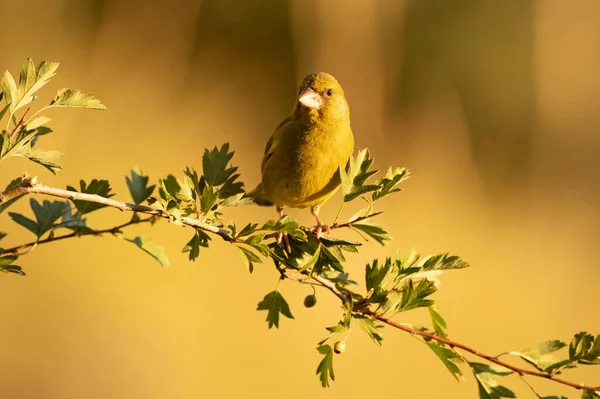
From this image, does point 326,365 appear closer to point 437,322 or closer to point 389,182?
point 437,322

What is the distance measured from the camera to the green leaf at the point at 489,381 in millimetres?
1687

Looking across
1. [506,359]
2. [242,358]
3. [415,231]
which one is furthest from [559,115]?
[242,358]

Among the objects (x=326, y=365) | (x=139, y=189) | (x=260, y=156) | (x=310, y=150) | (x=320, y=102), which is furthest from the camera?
(x=260, y=156)

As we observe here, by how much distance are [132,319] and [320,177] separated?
143 inches

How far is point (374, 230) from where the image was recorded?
1.78m

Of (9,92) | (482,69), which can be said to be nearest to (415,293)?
(9,92)

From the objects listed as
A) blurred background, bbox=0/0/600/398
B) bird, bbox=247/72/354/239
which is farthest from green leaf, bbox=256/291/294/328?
blurred background, bbox=0/0/600/398

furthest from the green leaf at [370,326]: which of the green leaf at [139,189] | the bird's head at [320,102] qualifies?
the bird's head at [320,102]

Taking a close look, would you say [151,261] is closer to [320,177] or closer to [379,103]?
[379,103]

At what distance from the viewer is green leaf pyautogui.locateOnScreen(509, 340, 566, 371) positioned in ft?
5.64

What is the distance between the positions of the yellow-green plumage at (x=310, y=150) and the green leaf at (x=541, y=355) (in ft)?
3.16

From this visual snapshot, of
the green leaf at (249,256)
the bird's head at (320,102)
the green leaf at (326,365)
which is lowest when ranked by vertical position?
the green leaf at (326,365)

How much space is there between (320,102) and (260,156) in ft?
16.3

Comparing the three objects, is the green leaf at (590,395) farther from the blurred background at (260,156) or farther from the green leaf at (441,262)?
the blurred background at (260,156)
